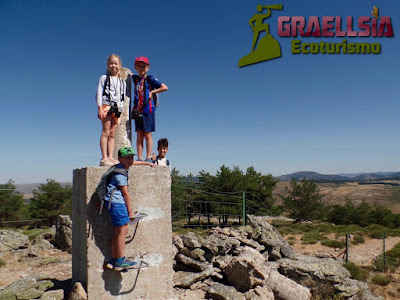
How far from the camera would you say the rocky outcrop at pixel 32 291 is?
407 cm

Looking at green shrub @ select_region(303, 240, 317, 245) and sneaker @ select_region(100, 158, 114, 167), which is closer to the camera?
sneaker @ select_region(100, 158, 114, 167)

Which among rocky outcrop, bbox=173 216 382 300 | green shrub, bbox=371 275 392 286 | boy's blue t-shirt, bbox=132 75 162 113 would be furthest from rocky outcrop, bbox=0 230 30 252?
green shrub, bbox=371 275 392 286

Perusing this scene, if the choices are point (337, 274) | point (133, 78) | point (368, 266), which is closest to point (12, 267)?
point (133, 78)

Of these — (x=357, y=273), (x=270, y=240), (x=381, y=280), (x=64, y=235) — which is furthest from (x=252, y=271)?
(x=381, y=280)

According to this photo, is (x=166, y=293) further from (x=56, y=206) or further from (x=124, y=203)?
(x=56, y=206)

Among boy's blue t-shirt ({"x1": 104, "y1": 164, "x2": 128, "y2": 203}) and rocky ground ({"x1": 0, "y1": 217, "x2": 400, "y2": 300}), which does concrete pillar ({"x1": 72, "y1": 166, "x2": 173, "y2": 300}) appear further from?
rocky ground ({"x1": 0, "y1": 217, "x2": 400, "y2": 300})

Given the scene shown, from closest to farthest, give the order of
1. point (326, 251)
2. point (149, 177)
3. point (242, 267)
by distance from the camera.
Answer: point (149, 177) < point (242, 267) < point (326, 251)

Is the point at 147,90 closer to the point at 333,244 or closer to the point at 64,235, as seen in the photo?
the point at 64,235

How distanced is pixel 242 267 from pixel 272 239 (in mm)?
2973

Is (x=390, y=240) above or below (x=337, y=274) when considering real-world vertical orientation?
below

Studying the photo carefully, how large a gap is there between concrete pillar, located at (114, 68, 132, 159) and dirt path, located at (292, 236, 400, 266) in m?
13.1

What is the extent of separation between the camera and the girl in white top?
4203 millimetres

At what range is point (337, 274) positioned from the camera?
21.7 feet

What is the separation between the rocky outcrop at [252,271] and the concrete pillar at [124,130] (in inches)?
111
